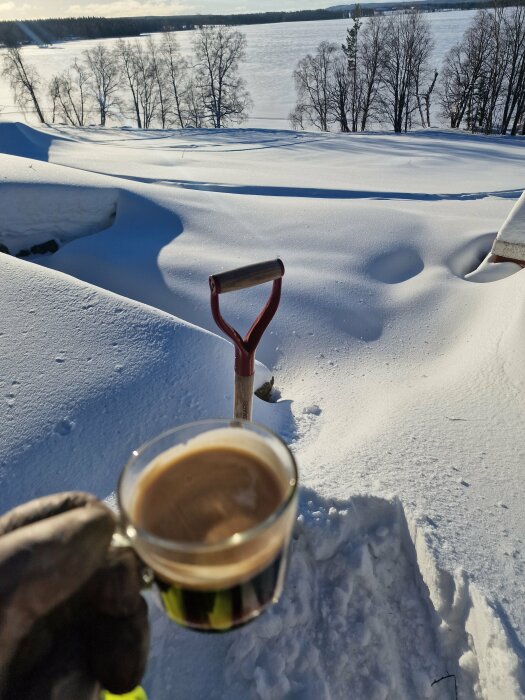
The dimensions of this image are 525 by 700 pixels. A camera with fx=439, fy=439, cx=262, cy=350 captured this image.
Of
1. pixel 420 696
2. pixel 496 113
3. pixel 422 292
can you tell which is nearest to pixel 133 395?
pixel 420 696

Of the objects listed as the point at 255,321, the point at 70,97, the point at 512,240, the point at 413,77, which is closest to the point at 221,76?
the point at 70,97

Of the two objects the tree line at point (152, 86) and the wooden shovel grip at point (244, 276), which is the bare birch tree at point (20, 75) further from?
the wooden shovel grip at point (244, 276)

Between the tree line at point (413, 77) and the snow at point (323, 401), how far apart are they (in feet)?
79.4

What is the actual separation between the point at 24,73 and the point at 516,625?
40347 millimetres

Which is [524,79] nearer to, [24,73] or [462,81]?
[462,81]

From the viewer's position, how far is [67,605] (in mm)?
1056

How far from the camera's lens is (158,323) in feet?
8.70

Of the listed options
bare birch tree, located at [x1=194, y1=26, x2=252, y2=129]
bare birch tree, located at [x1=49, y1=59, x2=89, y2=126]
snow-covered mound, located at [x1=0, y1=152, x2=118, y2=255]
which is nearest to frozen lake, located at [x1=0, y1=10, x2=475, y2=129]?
bare birch tree, located at [x1=194, y1=26, x2=252, y2=129]

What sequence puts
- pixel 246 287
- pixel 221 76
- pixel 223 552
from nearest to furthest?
pixel 223 552, pixel 246 287, pixel 221 76

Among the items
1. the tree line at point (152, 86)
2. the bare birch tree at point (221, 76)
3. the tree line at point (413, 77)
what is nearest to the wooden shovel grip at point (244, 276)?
the tree line at point (413, 77)

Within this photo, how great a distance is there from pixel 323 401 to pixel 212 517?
2.15m

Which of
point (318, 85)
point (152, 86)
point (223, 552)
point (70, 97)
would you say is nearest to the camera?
point (223, 552)

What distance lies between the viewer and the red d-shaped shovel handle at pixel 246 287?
1.60 m

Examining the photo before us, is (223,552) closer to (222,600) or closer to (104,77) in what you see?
(222,600)
